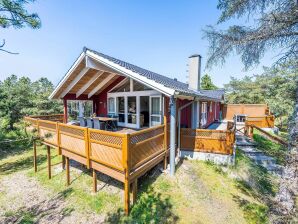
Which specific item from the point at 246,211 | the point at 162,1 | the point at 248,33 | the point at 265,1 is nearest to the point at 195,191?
the point at 246,211

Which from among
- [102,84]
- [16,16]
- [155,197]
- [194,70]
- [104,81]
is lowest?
[155,197]

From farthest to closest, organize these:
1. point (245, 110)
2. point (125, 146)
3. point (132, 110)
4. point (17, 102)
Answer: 1. point (245, 110)
2. point (17, 102)
3. point (132, 110)
4. point (125, 146)

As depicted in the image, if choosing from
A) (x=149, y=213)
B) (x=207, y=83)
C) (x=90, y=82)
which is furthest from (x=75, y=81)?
(x=207, y=83)

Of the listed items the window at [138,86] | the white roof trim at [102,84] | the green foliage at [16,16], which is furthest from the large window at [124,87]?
the green foliage at [16,16]

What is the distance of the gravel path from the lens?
5.28 m

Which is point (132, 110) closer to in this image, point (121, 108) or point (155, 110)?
point (121, 108)

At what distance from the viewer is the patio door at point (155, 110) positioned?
830 centimetres

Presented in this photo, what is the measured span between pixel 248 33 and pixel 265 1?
31.6 inches

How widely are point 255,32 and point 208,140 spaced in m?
4.93

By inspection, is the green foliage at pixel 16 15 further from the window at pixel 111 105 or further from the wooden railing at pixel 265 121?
the wooden railing at pixel 265 121

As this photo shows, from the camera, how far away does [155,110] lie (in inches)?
334

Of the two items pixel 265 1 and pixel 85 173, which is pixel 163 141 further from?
pixel 265 1

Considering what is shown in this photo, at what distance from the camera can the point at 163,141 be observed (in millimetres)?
6715

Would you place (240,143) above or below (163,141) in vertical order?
below
